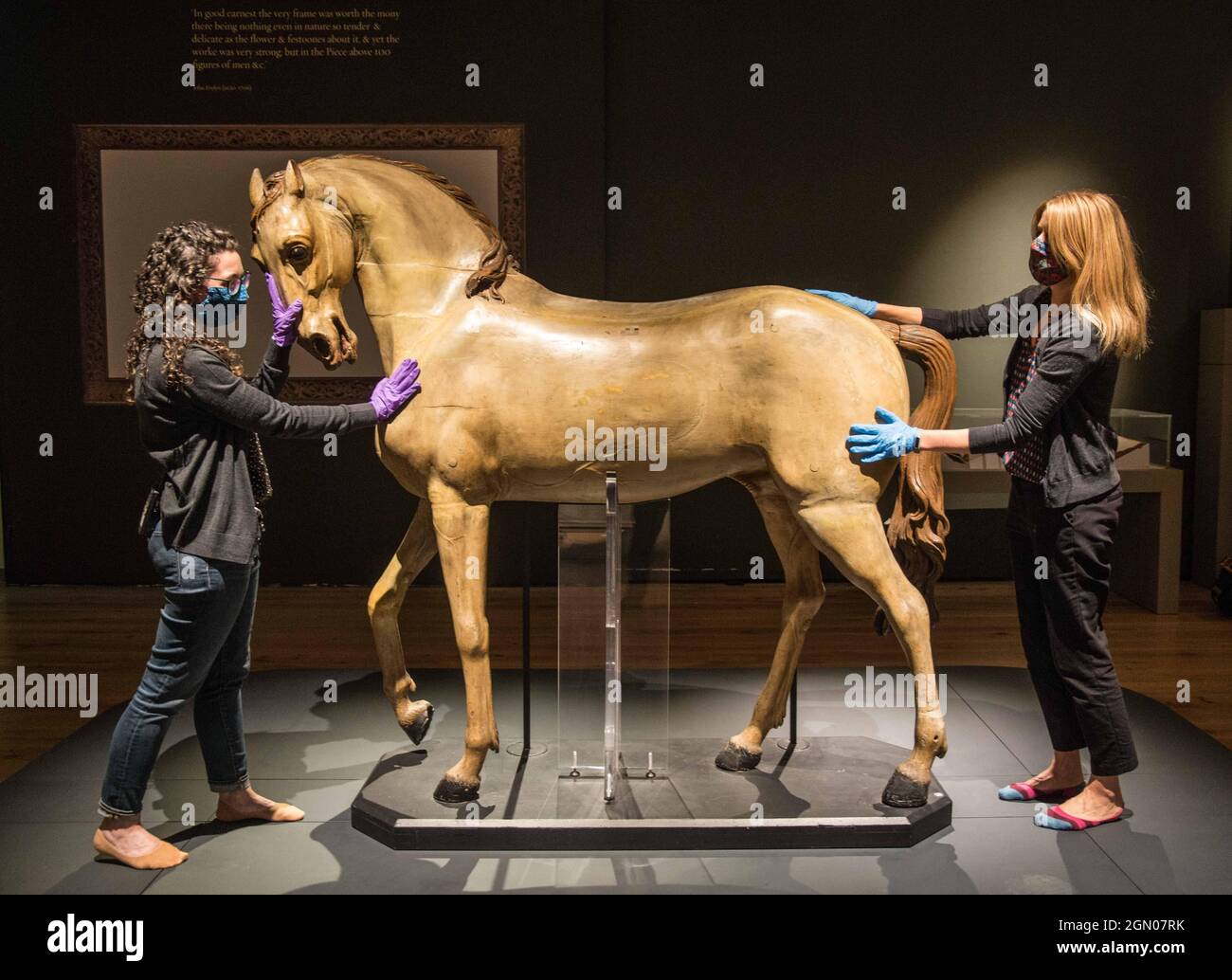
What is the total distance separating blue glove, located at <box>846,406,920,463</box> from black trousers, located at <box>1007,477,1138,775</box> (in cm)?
47

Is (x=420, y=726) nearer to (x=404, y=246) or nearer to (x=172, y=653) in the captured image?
(x=172, y=653)

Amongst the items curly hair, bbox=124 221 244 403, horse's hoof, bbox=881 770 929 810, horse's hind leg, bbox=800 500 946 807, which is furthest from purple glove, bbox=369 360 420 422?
horse's hoof, bbox=881 770 929 810

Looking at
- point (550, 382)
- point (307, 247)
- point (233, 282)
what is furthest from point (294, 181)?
point (550, 382)

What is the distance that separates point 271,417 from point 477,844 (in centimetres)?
131

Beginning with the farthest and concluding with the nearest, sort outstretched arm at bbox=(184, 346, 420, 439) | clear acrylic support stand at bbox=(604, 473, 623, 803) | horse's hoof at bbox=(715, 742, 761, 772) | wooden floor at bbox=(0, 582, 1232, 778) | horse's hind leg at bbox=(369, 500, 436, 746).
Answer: wooden floor at bbox=(0, 582, 1232, 778)
horse's hoof at bbox=(715, 742, 761, 772)
horse's hind leg at bbox=(369, 500, 436, 746)
clear acrylic support stand at bbox=(604, 473, 623, 803)
outstretched arm at bbox=(184, 346, 420, 439)

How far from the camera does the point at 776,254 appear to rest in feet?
22.5

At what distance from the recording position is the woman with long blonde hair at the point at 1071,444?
3.45m

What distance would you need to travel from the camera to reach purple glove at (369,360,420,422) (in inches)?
138

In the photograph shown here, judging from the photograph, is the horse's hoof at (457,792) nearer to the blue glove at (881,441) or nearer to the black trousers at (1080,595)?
the blue glove at (881,441)

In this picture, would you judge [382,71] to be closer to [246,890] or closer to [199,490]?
[199,490]

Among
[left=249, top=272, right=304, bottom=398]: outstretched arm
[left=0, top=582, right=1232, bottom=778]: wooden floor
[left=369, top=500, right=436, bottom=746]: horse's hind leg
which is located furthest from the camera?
[left=0, top=582, right=1232, bottom=778]: wooden floor

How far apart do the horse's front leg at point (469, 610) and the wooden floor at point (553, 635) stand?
1714 mm

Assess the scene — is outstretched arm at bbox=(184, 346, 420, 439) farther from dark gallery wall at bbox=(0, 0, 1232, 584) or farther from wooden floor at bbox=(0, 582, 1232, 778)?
dark gallery wall at bbox=(0, 0, 1232, 584)

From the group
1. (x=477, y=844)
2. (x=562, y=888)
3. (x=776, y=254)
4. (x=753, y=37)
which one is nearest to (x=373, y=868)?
(x=477, y=844)
